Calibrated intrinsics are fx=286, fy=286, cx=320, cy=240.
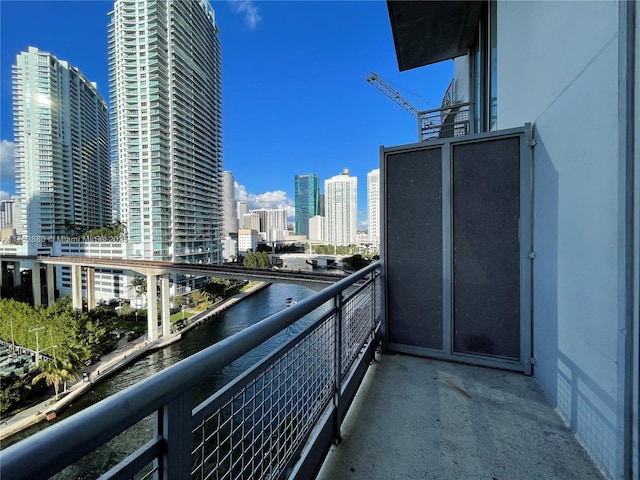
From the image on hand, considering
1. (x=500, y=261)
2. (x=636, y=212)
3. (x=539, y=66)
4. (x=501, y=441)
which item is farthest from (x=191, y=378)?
(x=539, y=66)

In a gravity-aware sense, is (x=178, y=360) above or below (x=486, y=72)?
below

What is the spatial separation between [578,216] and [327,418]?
180cm

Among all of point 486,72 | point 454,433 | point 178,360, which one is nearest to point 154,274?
point 178,360

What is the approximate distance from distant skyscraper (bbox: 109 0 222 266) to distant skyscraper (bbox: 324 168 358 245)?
92.4 feet

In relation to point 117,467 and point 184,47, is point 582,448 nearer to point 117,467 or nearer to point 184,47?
point 117,467

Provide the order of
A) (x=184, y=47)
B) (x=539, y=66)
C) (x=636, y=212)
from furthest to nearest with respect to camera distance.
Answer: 1. (x=184, y=47)
2. (x=539, y=66)
3. (x=636, y=212)

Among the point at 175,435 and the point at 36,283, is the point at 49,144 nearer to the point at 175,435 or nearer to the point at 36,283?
the point at 36,283

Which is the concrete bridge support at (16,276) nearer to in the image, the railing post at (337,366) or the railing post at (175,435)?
the railing post at (337,366)

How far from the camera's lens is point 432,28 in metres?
4.56

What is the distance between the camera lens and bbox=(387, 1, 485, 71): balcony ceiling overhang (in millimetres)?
4066

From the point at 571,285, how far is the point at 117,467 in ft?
7.28

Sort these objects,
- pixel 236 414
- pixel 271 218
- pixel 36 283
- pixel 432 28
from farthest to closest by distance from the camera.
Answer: pixel 271 218
pixel 36 283
pixel 432 28
pixel 236 414

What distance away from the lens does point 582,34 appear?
1563 millimetres

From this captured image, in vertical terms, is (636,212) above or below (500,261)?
above
